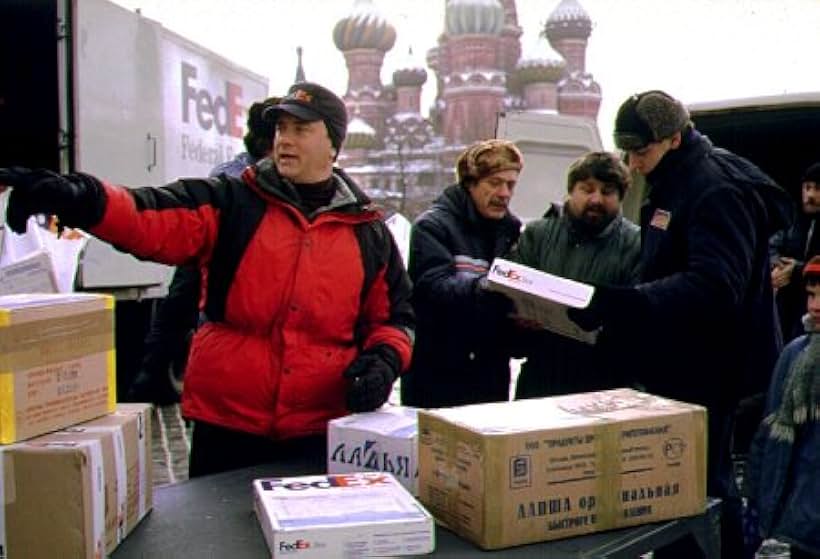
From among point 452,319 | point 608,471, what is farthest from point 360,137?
point 608,471

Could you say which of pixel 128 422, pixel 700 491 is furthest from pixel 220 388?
pixel 700 491

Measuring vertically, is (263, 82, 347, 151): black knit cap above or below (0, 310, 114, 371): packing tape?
above

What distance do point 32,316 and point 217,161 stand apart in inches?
314

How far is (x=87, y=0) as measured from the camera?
7043 mm

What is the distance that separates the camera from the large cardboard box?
7.52 ft

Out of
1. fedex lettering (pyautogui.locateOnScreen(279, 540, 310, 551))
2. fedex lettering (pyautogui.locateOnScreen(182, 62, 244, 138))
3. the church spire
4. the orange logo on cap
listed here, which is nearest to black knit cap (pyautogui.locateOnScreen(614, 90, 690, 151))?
the orange logo on cap

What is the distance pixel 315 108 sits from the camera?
3.12 metres

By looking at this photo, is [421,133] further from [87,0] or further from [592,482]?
[592,482]

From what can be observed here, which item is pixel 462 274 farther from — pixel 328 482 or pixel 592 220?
pixel 328 482

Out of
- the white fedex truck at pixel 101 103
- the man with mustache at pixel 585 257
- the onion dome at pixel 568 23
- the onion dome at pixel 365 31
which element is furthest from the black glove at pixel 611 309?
the onion dome at pixel 365 31

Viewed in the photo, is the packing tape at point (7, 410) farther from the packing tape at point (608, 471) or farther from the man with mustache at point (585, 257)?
the man with mustache at point (585, 257)

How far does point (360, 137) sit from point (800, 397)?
54.5 meters

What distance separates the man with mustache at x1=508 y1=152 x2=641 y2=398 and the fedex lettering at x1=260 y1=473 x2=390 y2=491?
1.55 m

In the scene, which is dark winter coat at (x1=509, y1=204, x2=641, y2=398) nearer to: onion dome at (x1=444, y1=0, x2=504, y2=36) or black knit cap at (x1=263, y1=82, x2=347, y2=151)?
black knit cap at (x1=263, y1=82, x2=347, y2=151)
